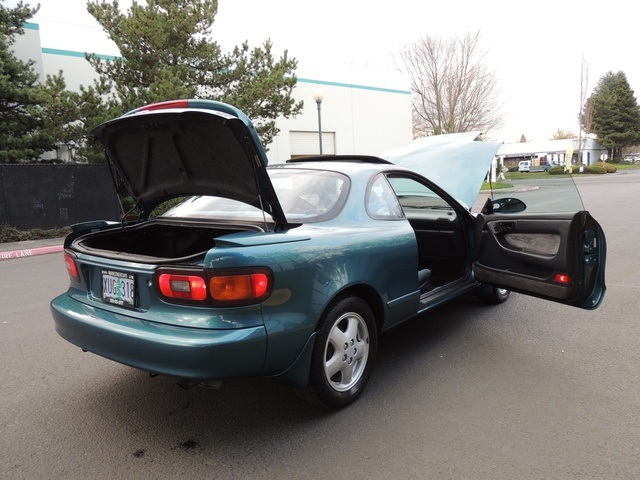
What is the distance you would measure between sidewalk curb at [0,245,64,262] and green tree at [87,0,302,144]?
15.5 ft

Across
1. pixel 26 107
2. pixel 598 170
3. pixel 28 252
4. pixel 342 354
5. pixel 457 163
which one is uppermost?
pixel 26 107

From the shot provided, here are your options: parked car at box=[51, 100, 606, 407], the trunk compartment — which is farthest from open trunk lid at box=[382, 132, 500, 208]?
the trunk compartment

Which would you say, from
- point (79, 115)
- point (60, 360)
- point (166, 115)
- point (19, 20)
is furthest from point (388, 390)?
point (19, 20)

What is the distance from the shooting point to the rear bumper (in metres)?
2.28

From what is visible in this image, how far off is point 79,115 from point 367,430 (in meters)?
14.3

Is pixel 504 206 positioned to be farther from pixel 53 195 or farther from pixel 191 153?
pixel 53 195

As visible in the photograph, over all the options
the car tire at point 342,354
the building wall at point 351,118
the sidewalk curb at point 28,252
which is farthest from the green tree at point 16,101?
the car tire at point 342,354

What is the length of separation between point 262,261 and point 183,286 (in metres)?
0.43

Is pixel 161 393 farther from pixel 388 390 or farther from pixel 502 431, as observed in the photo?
pixel 502 431

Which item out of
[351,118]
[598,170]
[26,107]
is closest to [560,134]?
[598,170]

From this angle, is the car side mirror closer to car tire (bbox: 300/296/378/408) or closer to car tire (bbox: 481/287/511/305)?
car tire (bbox: 481/287/511/305)

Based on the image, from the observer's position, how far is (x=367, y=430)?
107 inches

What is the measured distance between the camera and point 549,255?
3475 mm

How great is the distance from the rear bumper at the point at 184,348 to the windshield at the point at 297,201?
94 cm
